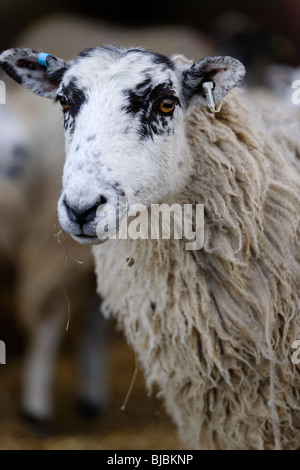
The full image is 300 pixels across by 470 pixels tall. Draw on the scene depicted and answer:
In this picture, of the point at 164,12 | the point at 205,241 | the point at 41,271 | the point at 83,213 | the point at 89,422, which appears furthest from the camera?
the point at 164,12

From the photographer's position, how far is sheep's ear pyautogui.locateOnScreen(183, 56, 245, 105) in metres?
2.33

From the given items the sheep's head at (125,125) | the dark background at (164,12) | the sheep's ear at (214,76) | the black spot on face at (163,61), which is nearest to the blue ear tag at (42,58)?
the sheep's head at (125,125)

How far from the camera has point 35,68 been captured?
2.65m

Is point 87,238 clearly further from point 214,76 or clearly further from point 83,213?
point 214,76

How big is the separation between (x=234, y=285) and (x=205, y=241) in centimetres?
22

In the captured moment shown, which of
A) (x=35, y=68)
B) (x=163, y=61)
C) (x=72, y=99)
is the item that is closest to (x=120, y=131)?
(x=72, y=99)

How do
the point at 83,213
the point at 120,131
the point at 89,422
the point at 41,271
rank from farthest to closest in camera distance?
→ 1. the point at 89,422
2. the point at 41,271
3. the point at 120,131
4. the point at 83,213

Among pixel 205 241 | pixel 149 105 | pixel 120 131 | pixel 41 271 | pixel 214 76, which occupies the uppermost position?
pixel 214 76

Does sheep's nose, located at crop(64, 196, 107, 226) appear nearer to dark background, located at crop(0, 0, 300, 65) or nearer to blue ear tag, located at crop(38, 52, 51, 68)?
blue ear tag, located at crop(38, 52, 51, 68)

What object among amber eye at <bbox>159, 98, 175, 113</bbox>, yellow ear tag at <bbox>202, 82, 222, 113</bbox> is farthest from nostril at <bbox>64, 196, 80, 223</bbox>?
yellow ear tag at <bbox>202, 82, 222, 113</bbox>

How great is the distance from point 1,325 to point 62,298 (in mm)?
1871

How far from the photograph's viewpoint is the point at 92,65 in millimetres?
2326
